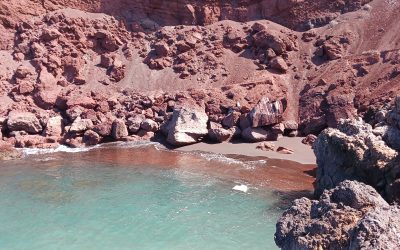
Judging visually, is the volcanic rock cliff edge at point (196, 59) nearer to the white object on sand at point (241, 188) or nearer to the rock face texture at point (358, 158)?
the white object on sand at point (241, 188)

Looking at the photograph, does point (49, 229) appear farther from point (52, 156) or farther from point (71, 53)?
point (71, 53)

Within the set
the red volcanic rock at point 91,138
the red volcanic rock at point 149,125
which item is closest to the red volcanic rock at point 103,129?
the red volcanic rock at point 91,138

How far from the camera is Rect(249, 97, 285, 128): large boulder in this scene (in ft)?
93.4

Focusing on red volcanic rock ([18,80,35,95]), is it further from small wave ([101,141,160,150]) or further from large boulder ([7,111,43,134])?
small wave ([101,141,160,150])

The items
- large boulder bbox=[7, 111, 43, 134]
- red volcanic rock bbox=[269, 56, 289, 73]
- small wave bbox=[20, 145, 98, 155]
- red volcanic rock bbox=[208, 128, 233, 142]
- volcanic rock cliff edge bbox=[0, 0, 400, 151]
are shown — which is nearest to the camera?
small wave bbox=[20, 145, 98, 155]

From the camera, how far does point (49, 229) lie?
1403 cm

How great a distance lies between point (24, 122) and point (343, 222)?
25.6 metres

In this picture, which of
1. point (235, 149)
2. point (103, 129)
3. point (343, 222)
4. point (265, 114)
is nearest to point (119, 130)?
point (103, 129)

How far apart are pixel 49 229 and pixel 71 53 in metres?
24.4

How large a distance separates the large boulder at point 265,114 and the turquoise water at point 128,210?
311 inches

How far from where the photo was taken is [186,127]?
28375 millimetres

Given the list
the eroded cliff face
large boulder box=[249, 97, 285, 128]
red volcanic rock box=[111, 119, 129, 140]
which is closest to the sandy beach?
large boulder box=[249, 97, 285, 128]

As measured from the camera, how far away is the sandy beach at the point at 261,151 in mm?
25531

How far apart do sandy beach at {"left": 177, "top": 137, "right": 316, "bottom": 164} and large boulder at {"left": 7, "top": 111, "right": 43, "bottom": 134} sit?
9.60 metres
